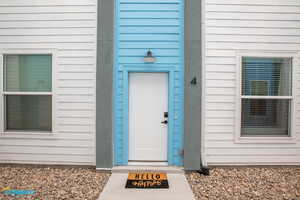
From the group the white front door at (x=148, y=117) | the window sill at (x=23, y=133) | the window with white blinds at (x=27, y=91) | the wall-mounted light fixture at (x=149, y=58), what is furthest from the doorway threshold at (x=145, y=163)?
the wall-mounted light fixture at (x=149, y=58)

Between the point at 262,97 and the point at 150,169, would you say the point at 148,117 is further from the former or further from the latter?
the point at 262,97

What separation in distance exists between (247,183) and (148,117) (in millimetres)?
2209

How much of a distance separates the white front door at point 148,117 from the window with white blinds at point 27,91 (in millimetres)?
1825

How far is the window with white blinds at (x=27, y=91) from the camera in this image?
4207 mm

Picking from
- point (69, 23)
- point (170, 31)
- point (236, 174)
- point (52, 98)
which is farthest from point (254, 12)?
point (52, 98)

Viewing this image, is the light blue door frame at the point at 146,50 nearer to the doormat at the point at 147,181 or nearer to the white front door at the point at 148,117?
the white front door at the point at 148,117

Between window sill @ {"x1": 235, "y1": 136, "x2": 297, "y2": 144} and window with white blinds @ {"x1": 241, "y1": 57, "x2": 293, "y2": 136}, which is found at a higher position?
window with white blinds @ {"x1": 241, "y1": 57, "x2": 293, "y2": 136}

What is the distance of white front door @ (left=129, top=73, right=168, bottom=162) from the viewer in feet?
13.5

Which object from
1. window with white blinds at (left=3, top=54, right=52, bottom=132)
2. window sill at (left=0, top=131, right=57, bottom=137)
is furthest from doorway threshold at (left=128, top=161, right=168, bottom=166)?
window with white blinds at (left=3, top=54, right=52, bottom=132)

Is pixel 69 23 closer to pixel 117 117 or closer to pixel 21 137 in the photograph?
pixel 117 117

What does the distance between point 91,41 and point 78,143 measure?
219 centimetres

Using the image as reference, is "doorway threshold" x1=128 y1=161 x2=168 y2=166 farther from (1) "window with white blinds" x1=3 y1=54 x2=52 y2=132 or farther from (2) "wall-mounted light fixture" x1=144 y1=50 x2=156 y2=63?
(2) "wall-mounted light fixture" x1=144 y1=50 x2=156 y2=63

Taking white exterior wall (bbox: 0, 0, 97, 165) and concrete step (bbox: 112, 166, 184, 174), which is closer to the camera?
concrete step (bbox: 112, 166, 184, 174)

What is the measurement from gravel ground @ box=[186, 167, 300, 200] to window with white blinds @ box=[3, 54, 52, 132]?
3.36m
